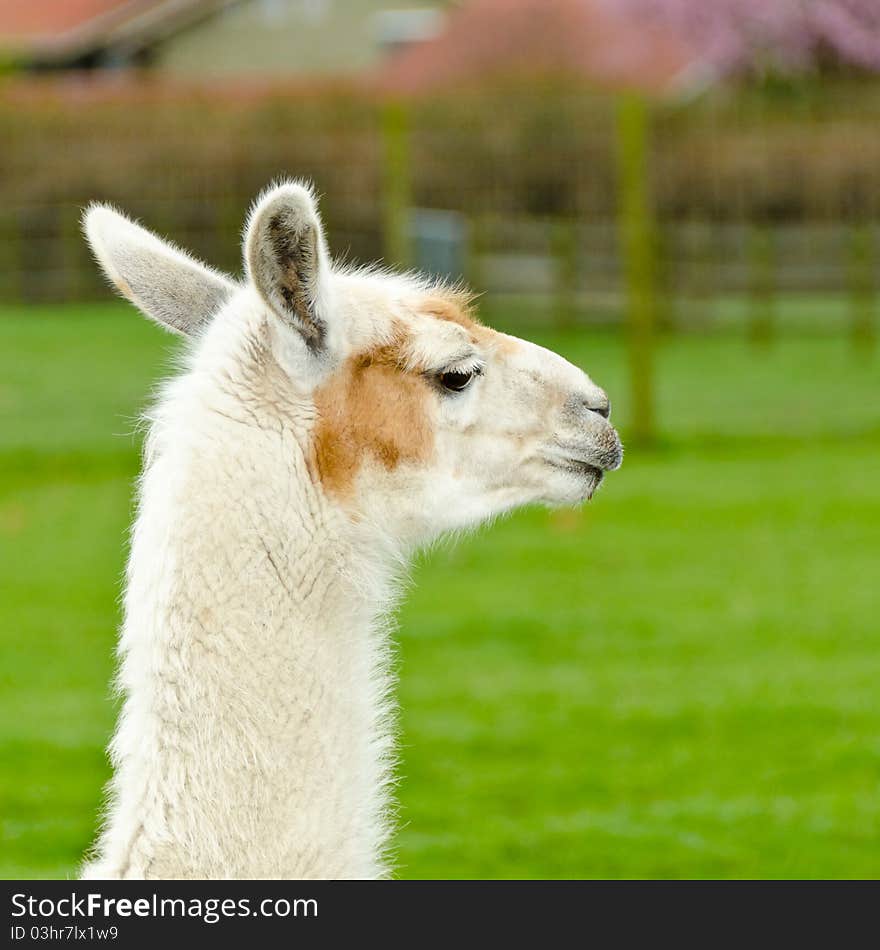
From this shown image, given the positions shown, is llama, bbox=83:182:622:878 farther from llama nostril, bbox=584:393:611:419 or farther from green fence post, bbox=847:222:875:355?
green fence post, bbox=847:222:875:355

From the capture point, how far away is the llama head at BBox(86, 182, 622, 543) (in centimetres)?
346

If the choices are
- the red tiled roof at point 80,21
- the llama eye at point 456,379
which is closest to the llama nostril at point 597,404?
the llama eye at point 456,379

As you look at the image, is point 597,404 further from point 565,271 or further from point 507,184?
point 565,271

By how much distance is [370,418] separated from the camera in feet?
11.6

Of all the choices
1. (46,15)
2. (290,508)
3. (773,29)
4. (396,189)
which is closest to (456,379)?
(290,508)

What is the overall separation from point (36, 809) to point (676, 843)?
2.26m

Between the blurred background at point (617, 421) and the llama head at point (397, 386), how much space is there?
321mm

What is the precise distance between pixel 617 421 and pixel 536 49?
23.2m

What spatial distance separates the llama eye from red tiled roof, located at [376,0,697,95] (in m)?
29.5

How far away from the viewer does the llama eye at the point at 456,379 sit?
3.66 metres

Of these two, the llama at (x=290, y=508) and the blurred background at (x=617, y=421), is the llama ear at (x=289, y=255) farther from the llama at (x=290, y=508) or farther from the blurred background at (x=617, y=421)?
the blurred background at (x=617, y=421)

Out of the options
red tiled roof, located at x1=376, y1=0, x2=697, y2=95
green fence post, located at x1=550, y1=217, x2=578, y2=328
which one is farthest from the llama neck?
red tiled roof, located at x1=376, y1=0, x2=697, y2=95

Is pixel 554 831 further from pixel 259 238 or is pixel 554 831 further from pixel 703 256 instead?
pixel 703 256
